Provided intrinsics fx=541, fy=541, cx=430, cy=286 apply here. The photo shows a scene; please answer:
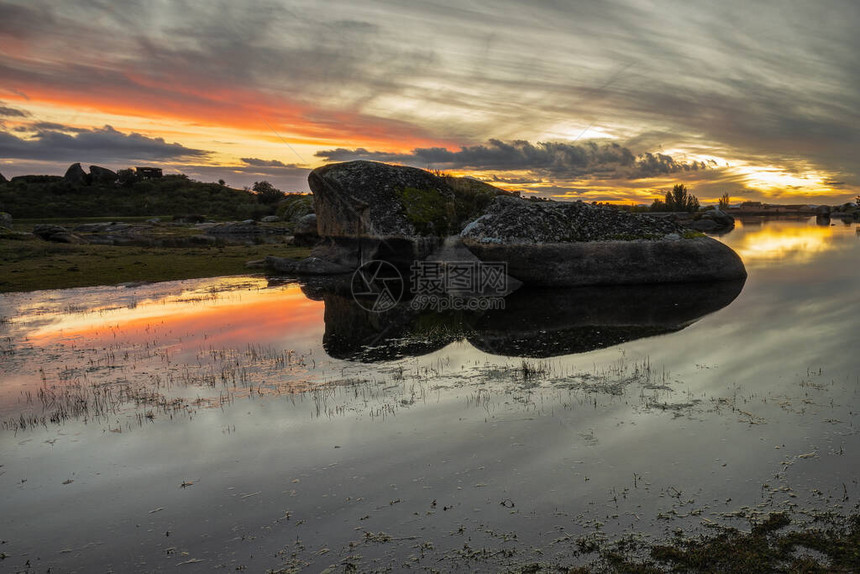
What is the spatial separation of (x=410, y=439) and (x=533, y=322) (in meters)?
6.61

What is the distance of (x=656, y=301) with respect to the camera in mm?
14141

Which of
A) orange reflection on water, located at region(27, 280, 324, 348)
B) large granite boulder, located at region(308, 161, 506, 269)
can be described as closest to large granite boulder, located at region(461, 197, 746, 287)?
large granite boulder, located at region(308, 161, 506, 269)

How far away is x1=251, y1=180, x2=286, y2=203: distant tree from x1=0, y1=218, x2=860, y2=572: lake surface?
81.7 metres

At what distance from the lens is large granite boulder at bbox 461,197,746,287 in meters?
16.4

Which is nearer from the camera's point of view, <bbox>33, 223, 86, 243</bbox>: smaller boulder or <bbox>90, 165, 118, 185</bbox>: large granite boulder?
<bbox>33, 223, 86, 243</bbox>: smaller boulder

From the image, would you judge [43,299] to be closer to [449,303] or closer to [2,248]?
[449,303]

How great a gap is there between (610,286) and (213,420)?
12.9 m

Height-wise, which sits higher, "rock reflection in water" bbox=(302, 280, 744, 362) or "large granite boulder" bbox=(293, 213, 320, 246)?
"large granite boulder" bbox=(293, 213, 320, 246)

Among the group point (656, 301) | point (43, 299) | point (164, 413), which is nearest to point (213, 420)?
point (164, 413)

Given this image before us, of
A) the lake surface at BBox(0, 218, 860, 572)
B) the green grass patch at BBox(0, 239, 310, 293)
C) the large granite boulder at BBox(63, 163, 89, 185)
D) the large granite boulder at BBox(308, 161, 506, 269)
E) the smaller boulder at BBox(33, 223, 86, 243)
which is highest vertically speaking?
the large granite boulder at BBox(63, 163, 89, 185)

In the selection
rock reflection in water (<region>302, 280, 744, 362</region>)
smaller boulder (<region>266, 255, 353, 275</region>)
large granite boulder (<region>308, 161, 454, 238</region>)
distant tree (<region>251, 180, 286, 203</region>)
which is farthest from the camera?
distant tree (<region>251, 180, 286, 203</region>)

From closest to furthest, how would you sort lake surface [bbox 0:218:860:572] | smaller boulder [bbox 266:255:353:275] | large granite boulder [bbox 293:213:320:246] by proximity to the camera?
lake surface [bbox 0:218:860:572] → smaller boulder [bbox 266:255:353:275] → large granite boulder [bbox 293:213:320:246]

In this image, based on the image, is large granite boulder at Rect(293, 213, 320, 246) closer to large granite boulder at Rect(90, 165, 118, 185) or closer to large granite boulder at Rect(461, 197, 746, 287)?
large granite boulder at Rect(461, 197, 746, 287)

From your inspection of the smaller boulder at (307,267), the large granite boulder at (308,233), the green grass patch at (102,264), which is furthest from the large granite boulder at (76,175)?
the smaller boulder at (307,267)
